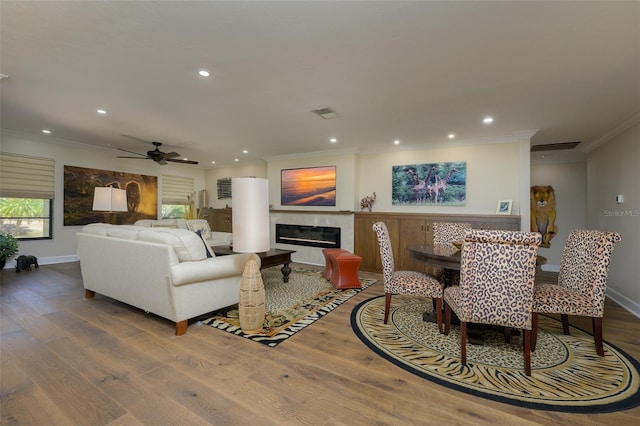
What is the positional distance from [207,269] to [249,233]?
59cm

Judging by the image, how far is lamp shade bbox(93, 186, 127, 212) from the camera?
4562mm

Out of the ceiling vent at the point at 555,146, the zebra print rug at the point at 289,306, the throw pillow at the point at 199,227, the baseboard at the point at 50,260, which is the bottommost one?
the zebra print rug at the point at 289,306

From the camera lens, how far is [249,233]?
2.60 m

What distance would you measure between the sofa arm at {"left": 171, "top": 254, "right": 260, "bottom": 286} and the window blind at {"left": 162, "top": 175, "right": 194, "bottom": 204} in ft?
18.8

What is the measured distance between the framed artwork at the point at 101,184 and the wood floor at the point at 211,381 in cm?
368

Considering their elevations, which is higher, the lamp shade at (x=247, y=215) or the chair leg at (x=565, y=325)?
the lamp shade at (x=247, y=215)

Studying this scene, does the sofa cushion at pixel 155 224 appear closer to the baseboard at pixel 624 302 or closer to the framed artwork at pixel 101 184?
the framed artwork at pixel 101 184

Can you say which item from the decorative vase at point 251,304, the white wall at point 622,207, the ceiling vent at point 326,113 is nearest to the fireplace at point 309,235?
the ceiling vent at point 326,113

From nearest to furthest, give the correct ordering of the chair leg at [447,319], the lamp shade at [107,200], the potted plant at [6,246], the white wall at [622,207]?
the chair leg at [447,319], the white wall at [622,207], the lamp shade at [107,200], the potted plant at [6,246]

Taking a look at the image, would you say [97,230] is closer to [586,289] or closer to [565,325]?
[586,289]

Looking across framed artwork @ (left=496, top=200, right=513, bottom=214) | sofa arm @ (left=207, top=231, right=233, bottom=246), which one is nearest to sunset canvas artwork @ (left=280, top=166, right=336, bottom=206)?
sofa arm @ (left=207, top=231, right=233, bottom=246)

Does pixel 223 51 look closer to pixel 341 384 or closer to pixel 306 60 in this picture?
pixel 306 60

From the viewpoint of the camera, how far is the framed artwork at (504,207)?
4.56 metres

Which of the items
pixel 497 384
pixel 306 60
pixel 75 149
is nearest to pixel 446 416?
pixel 497 384
